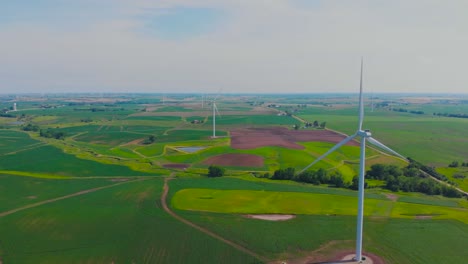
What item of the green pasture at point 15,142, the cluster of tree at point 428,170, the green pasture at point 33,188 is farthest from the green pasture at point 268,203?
the green pasture at point 15,142

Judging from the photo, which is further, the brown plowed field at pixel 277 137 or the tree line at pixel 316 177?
the brown plowed field at pixel 277 137

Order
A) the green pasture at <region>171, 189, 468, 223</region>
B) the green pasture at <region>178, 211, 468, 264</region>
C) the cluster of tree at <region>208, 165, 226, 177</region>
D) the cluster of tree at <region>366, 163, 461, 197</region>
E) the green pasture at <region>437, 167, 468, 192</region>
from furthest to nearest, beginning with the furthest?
the cluster of tree at <region>208, 165, 226, 177</region> < the green pasture at <region>437, 167, 468, 192</region> < the cluster of tree at <region>366, 163, 461, 197</region> < the green pasture at <region>171, 189, 468, 223</region> < the green pasture at <region>178, 211, 468, 264</region>

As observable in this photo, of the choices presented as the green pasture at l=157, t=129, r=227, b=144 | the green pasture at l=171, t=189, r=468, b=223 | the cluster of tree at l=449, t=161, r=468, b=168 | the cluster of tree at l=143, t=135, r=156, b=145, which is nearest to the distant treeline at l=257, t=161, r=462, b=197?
the green pasture at l=171, t=189, r=468, b=223

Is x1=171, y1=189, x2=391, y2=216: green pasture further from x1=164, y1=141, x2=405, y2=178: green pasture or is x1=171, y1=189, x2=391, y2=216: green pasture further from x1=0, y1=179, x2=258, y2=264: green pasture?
x1=164, y1=141, x2=405, y2=178: green pasture

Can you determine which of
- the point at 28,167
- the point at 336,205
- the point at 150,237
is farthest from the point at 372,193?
the point at 28,167

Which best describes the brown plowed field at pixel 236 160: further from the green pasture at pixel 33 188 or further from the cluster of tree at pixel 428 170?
the cluster of tree at pixel 428 170

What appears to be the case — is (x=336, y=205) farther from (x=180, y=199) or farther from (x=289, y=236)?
(x=180, y=199)
